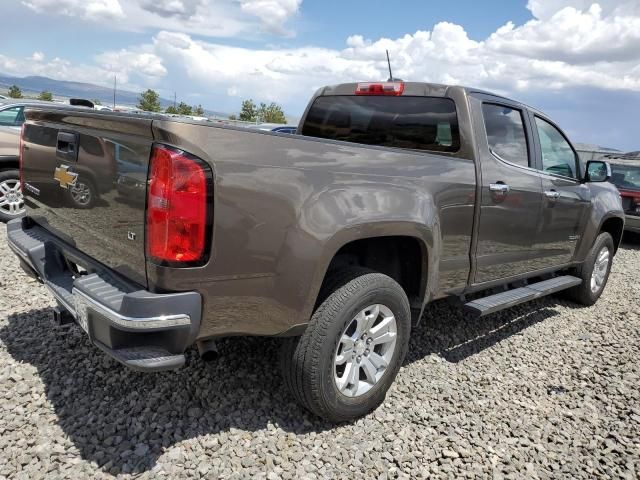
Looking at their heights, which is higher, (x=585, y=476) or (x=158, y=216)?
(x=158, y=216)

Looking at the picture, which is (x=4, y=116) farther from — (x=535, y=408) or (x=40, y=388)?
(x=535, y=408)

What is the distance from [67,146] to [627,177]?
10.1 metres

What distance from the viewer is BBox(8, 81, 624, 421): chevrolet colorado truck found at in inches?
83.0

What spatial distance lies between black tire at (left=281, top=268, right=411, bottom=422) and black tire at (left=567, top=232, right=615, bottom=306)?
10.6ft

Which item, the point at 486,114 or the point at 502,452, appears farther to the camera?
the point at 486,114

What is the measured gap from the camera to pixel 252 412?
288cm

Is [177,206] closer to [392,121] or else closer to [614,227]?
[392,121]

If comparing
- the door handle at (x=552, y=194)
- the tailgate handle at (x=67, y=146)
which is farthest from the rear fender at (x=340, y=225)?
the door handle at (x=552, y=194)

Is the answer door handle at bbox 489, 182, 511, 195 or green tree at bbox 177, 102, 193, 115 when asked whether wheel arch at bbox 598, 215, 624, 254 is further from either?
green tree at bbox 177, 102, 193, 115

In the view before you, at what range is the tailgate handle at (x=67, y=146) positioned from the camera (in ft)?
8.46

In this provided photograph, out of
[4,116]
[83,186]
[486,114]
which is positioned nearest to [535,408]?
[486,114]

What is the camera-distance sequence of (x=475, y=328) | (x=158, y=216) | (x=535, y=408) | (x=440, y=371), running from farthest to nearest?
(x=475, y=328), (x=440, y=371), (x=535, y=408), (x=158, y=216)

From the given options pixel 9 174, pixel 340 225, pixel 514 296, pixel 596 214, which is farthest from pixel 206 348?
pixel 9 174

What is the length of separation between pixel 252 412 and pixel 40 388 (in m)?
1.20
